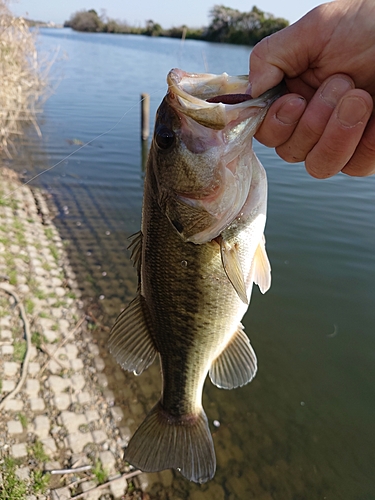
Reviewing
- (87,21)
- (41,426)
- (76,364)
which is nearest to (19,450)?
(41,426)

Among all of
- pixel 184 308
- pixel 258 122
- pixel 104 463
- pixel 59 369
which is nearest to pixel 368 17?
pixel 258 122

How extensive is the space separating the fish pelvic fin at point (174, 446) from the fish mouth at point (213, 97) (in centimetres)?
162

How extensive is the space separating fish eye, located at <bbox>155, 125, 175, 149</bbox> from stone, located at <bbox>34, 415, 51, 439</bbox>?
2.87m

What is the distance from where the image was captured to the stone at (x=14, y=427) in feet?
10.7

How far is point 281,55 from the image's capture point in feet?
5.13

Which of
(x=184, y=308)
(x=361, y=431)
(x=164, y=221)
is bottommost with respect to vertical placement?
(x=361, y=431)

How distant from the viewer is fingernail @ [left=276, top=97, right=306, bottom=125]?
5.21ft

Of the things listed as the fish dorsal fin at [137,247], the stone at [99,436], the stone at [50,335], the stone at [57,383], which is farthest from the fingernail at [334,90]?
the stone at [50,335]

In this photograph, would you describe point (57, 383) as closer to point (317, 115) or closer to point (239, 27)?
point (317, 115)

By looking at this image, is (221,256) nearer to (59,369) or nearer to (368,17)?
(368,17)

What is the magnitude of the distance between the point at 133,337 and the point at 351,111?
1.47 m

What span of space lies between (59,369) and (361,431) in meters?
3.35

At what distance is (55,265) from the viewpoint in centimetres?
588

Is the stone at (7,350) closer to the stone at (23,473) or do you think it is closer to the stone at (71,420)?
the stone at (71,420)
